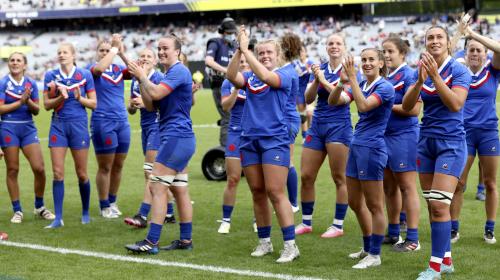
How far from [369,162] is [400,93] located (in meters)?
0.94

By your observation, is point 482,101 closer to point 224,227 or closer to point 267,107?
point 267,107

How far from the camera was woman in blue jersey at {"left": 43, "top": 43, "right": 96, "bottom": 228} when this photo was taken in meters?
8.15

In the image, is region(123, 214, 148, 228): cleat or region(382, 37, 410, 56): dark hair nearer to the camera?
region(382, 37, 410, 56): dark hair

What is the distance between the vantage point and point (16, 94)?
27.5 feet

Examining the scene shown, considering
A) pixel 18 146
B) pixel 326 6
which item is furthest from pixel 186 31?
pixel 18 146

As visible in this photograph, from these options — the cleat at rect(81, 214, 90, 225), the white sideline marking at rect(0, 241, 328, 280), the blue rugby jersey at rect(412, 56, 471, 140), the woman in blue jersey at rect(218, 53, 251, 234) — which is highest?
the blue rugby jersey at rect(412, 56, 471, 140)

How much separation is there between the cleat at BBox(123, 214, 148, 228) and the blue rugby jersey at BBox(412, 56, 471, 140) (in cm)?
342

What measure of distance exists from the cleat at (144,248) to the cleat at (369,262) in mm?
1811

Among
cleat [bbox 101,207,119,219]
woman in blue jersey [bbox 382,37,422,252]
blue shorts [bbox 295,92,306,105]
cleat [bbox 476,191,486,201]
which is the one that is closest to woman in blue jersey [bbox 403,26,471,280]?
woman in blue jersey [bbox 382,37,422,252]

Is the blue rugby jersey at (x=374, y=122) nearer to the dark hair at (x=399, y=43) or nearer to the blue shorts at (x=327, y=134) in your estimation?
the dark hair at (x=399, y=43)

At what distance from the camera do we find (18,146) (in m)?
8.51

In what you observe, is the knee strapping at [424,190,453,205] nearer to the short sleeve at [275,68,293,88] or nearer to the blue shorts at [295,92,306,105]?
the short sleeve at [275,68,293,88]

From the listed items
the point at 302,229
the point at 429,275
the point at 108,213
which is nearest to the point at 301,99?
the point at 302,229

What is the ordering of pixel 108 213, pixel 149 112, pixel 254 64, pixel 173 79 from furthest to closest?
pixel 108 213, pixel 149 112, pixel 173 79, pixel 254 64
